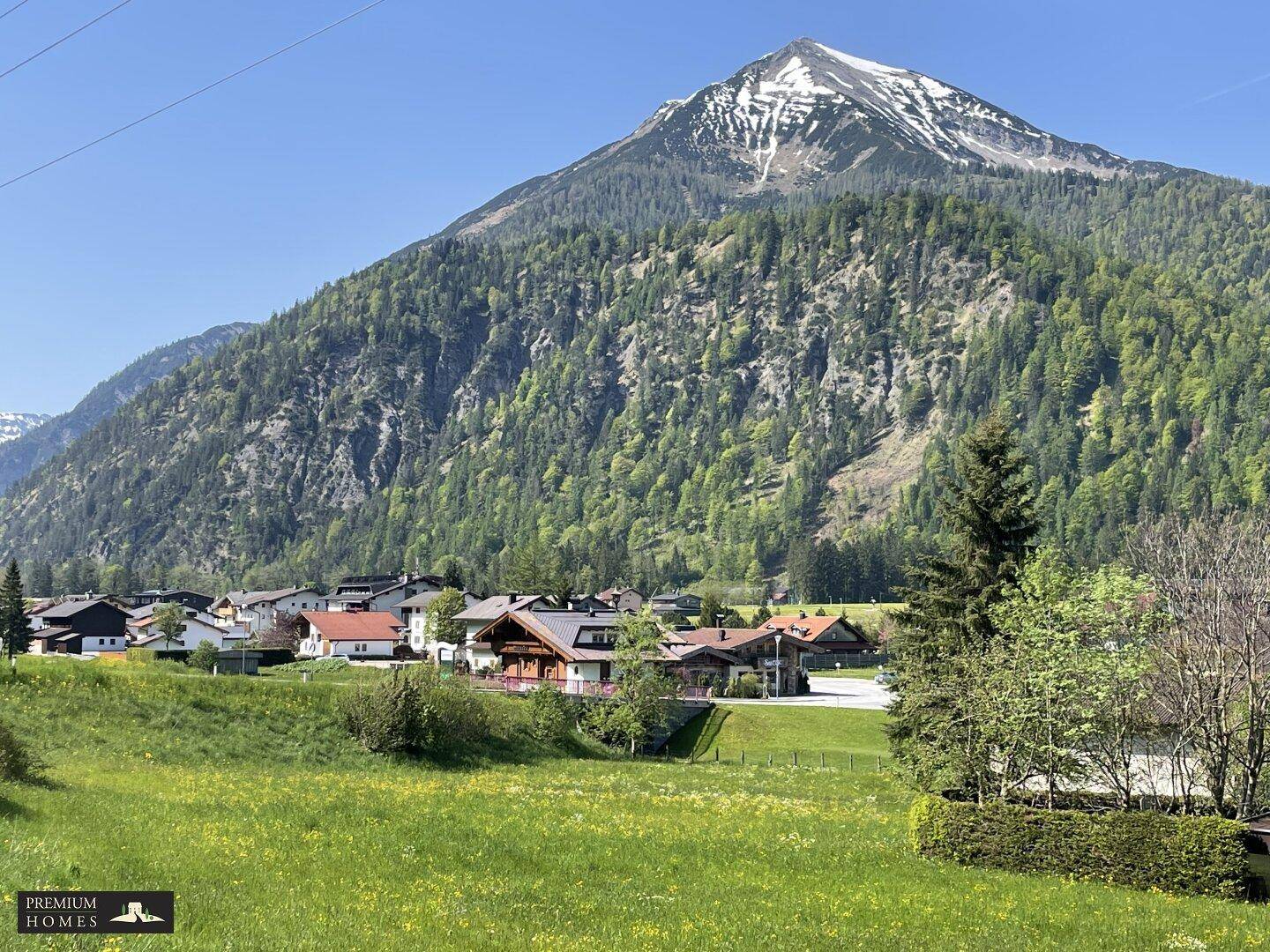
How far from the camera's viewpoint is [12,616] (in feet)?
353

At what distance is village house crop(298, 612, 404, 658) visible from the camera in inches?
4857

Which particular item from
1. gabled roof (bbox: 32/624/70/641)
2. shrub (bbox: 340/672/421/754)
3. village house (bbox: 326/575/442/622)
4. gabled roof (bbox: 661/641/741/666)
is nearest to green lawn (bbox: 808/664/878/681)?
gabled roof (bbox: 661/641/741/666)

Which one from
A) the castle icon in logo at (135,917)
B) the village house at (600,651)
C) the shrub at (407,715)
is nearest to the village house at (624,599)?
the village house at (600,651)

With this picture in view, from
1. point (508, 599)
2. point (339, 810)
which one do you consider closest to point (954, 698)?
point (339, 810)

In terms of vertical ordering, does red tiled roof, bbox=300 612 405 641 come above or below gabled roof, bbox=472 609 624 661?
below

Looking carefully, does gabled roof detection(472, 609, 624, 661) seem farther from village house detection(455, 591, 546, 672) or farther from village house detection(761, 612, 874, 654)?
village house detection(761, 612, 874, 654)

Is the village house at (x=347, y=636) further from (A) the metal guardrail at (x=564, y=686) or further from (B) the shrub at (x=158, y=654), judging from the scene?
(A) the metal guardrail at (x=564, y=686)

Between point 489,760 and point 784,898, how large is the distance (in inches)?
1150

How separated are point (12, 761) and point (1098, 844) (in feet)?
82.7

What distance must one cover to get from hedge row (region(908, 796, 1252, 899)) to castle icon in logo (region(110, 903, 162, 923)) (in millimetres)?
16600

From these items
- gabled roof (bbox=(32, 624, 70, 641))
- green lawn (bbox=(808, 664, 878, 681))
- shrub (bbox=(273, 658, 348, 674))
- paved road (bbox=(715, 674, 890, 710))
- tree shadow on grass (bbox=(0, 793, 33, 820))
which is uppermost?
tree shadow on grass (bbox=(0, 793, 33, 820))

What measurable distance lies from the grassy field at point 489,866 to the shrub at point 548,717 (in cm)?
1549

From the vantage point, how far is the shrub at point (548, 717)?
5391cm

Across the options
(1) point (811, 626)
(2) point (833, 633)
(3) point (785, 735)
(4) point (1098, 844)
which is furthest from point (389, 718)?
(2) point (833, 633)
